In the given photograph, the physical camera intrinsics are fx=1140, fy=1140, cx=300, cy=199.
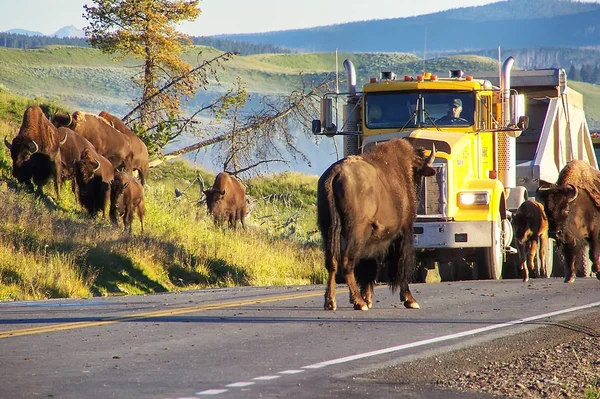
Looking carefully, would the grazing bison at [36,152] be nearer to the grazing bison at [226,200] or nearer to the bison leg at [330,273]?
the grazing bison at [226,200]

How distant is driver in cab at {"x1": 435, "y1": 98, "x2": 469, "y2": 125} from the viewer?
61.0ft

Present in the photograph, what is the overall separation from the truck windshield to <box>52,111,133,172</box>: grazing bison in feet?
30.5

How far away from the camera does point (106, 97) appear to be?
12450 centimetres

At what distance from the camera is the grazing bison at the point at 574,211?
1572cm

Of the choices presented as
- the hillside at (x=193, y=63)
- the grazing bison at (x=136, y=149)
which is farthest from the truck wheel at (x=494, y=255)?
the hillside at (x=193, y=63)

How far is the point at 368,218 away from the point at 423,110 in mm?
5771

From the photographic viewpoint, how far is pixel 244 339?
10.3m

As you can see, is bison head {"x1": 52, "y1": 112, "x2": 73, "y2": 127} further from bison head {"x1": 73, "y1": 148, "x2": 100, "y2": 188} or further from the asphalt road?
the asphalt road

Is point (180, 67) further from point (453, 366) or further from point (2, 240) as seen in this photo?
point (453, 366)

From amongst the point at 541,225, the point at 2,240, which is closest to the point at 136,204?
the point at 2,240

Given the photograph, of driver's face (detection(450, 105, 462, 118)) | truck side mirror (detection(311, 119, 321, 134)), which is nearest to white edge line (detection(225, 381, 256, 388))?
truck side mirror (detection(311, 119, 321, 134))

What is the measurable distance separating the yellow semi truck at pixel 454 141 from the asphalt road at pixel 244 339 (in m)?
2.16

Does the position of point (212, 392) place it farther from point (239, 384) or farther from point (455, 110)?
point (455, 110)

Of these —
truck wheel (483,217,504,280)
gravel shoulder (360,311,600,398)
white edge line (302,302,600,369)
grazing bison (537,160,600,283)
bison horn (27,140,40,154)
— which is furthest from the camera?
bison horn (27,140,40,154)
